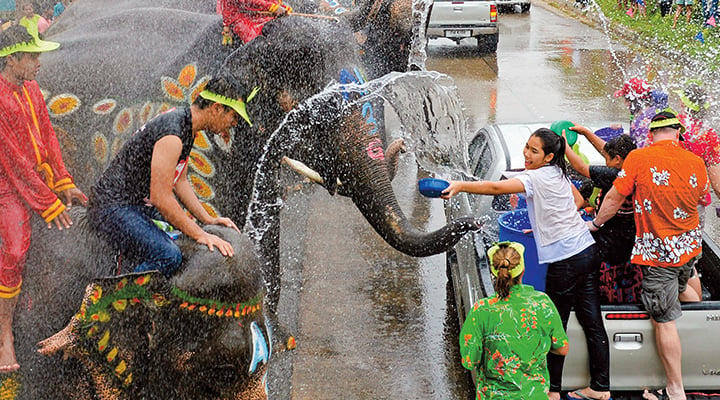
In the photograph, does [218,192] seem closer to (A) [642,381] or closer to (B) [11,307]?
(B) [11,307]

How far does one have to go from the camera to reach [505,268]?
4496mm

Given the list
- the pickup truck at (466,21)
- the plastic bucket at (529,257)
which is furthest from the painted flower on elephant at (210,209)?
the pickup truck at (466,21)

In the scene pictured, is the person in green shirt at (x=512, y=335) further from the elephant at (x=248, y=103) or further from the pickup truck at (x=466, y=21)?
the pickup truck at (x=466, y=21)

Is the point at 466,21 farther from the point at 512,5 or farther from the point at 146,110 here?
the point at 146,110

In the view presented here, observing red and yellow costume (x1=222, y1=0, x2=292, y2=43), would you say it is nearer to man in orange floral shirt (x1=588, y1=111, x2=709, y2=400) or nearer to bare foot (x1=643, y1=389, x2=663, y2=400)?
man in orange floral shirt (x1=588, y1=111, x2=709, y2=400)

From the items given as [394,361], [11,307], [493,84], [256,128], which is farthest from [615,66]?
[11,307]

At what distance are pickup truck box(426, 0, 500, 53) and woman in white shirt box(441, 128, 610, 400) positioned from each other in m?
14.1

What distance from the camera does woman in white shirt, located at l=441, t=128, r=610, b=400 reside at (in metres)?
4.99

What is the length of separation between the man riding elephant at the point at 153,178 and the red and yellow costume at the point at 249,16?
1.36 meters

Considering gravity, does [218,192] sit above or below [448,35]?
above

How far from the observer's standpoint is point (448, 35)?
1905 centimetres

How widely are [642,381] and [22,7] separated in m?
4.09

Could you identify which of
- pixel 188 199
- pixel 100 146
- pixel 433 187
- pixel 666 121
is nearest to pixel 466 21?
pixel 666 121

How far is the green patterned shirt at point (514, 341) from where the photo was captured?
4449mm
